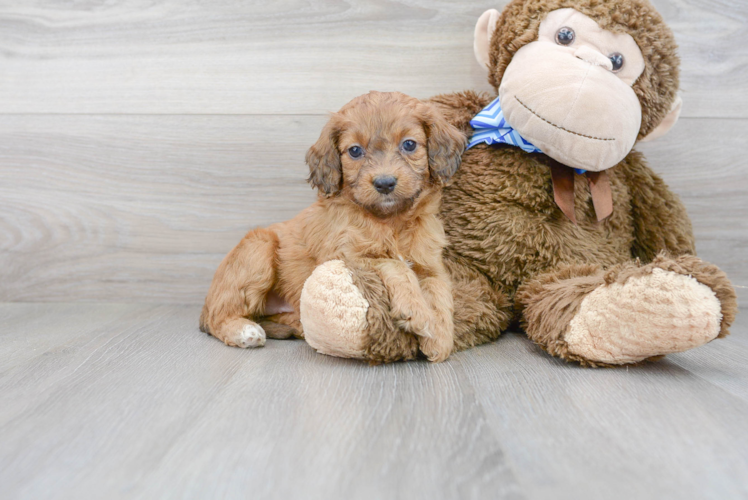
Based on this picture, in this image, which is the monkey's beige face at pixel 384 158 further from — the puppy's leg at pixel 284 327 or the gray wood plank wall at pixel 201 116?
the gray wood plank wall at pixel 201 116

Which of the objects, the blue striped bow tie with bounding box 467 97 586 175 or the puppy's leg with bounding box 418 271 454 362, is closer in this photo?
the puppy's leg with bounding box 418 271 454 362

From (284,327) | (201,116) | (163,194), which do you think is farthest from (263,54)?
(284,327)

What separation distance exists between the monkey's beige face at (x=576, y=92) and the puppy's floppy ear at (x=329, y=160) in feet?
1.68

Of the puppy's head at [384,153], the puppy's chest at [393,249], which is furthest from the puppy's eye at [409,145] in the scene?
the puppy's chest at [393,249]

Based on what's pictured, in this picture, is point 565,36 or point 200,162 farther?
point 200,162

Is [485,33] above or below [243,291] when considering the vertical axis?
above

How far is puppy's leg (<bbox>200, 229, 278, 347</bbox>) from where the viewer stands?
172cm

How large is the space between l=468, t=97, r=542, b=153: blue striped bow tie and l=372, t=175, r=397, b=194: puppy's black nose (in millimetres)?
468

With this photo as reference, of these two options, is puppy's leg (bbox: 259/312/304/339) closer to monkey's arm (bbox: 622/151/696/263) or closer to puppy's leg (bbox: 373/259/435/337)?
puppy's leg (bbox: 373/259/435/337)

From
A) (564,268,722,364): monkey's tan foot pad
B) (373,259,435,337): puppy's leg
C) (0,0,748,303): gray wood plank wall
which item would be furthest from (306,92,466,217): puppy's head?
(0,0,748,303): gray wood plank wall

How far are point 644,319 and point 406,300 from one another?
557 mm

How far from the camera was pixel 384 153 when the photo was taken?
153 centimetres

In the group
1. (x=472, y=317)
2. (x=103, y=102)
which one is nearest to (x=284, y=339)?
(x=472, y=317)

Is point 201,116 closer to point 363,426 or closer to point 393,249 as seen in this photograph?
point 393,249
